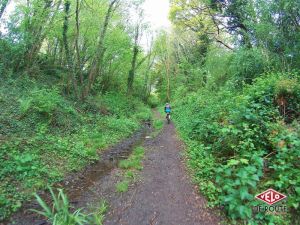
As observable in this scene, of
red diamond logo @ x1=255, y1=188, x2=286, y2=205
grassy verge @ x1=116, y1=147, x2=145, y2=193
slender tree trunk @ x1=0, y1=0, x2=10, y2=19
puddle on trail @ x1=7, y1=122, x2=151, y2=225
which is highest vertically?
slender tree trunk @ x1=0, y1=0, x2=10, y2=19

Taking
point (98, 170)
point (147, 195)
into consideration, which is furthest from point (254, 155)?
point (98, 170)

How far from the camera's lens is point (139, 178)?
650 centimetres

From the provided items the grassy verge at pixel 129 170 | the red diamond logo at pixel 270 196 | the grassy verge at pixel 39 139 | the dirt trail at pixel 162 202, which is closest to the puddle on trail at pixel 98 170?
the grassy verge at pixel 39 139

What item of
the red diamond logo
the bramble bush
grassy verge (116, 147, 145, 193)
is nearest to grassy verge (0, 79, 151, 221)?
grassy verge (116, 147, 145, 193)

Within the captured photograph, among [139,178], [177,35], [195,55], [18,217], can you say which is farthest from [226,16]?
[18,217]

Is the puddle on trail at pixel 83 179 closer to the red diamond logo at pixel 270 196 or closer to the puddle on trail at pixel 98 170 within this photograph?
the puddle on trail at pixel 98 170

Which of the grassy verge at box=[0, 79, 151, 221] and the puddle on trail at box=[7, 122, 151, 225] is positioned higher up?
the grassy verge at box=[0, 79, 151, 221]

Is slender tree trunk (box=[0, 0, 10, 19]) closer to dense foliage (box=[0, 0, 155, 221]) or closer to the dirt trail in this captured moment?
dense foliage (box=[0, 0, 155, 221])

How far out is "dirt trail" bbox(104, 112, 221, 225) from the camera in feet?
14.5

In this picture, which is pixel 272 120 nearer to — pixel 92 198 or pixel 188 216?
pixel 188 216

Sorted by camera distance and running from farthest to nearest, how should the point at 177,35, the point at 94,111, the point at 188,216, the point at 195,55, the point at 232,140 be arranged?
the point at 177,35
the point at 195,55
the point at 94,111
the point at 232,140
the point at 188,216

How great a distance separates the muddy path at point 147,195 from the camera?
4496mm

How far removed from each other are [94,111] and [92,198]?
9508mm

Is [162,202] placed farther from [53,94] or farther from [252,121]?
[53,94]
